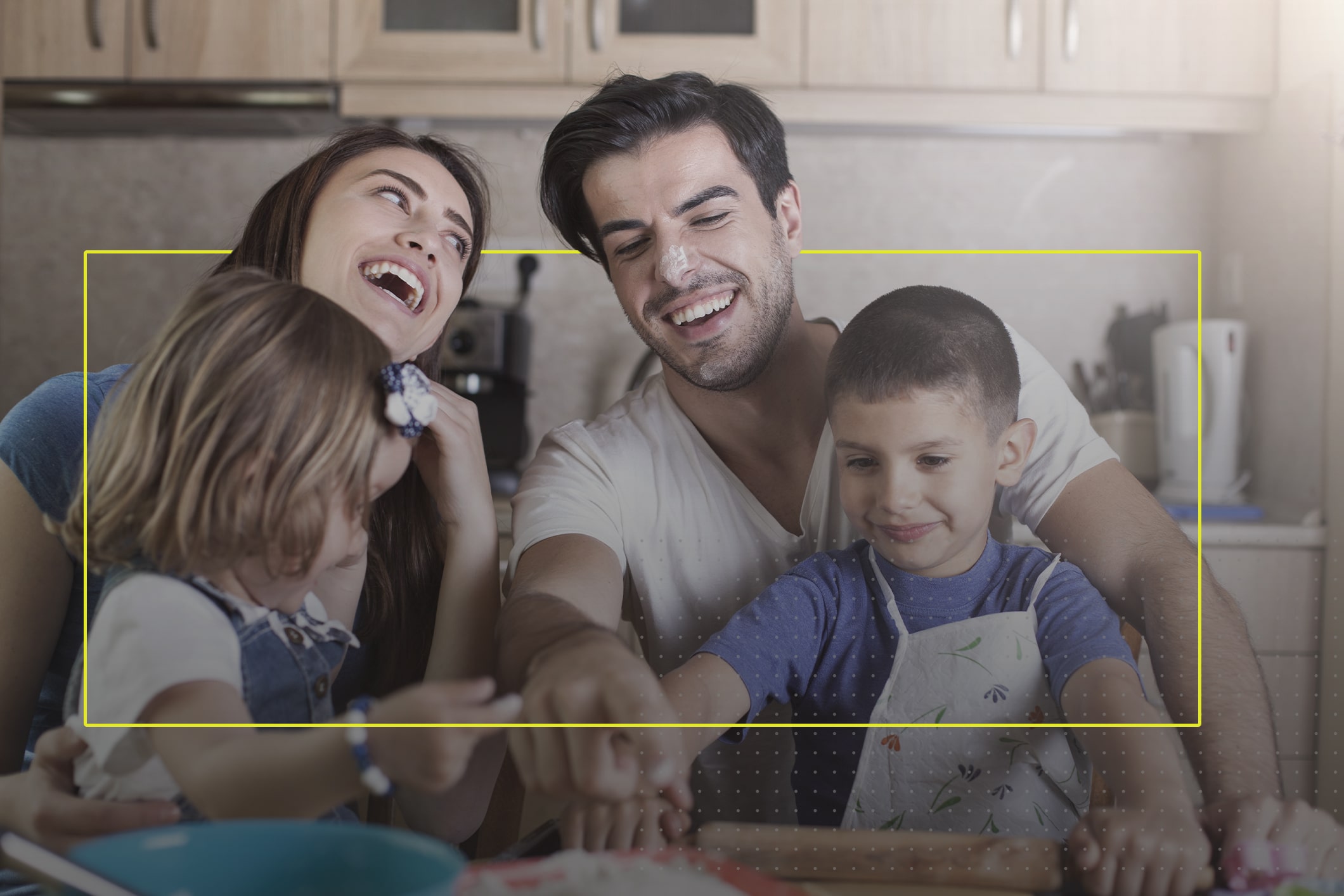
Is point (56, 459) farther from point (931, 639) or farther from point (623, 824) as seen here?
point (931, 639)

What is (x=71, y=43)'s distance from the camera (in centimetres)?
118

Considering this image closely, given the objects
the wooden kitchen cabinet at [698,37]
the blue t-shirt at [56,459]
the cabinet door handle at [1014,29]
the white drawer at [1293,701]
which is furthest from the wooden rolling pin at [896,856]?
the cabinet door handle at [1014,29]

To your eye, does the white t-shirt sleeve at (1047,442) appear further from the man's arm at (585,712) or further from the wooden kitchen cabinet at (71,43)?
the wooden kitchen cabinet at (71,43)

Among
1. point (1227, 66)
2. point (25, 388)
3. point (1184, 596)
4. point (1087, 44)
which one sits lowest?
point (1184, 596)

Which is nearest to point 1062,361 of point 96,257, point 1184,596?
point 1184,596

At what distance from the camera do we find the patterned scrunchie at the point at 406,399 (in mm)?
406

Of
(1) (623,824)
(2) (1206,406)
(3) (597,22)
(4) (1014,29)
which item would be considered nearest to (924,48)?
(4) (1014,29)

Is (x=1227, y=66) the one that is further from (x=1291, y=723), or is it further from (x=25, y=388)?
(x=25, y=388)

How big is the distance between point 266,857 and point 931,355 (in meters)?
0.39

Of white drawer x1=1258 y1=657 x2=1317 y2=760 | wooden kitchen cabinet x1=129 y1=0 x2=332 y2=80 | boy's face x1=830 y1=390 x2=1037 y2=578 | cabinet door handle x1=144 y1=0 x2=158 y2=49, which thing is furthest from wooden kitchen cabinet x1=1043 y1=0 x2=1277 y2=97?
cabinet door handle x1=144 y1=0 x2=158 y2=49

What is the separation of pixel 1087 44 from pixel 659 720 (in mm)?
1032

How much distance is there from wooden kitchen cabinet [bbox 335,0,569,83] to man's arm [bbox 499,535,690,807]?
93 cm

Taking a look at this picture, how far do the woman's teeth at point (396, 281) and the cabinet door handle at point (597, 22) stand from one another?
0.77m

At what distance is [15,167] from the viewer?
102cm
